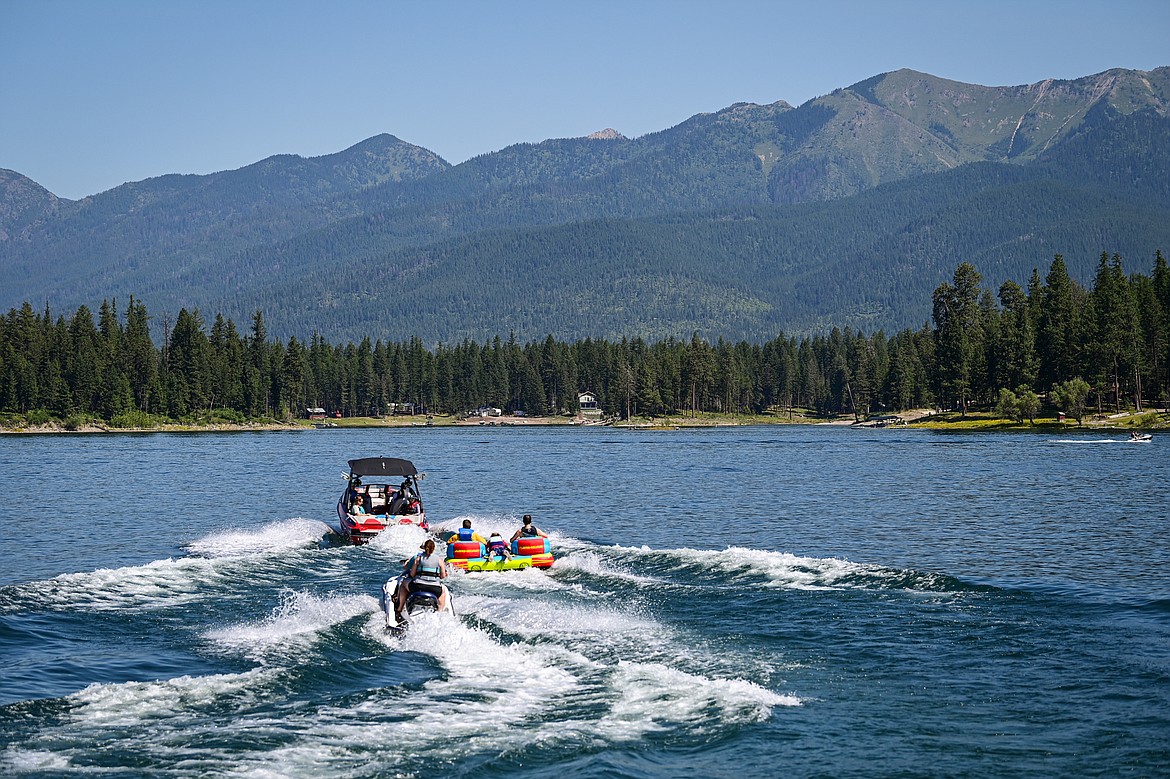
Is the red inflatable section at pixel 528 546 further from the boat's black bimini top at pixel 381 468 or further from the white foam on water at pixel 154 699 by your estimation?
the white foam on water at pixel 154 699

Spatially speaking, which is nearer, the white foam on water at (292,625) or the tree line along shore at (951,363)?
the white foam on water at (292,625)

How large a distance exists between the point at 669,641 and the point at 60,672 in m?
13.4

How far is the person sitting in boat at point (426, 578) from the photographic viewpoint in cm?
2844

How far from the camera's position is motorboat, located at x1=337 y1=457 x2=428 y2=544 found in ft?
149

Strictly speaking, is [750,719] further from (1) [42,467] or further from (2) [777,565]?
(1) [42,467]

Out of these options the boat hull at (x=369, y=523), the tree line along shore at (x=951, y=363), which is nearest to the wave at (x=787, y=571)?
the boat hull at (x=369, y=523)

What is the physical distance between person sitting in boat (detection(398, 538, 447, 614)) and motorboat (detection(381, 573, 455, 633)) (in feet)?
0.28

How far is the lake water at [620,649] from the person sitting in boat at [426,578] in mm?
708

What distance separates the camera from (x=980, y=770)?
17547 mm

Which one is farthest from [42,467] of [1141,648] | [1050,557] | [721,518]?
[1141,648]

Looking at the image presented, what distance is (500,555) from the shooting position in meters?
37.2

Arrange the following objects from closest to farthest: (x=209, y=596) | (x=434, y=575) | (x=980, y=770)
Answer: (x=980, y=770) → (x=434, y=575) → (x=209, y=596)

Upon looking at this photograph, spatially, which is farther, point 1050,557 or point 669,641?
point 1050,557

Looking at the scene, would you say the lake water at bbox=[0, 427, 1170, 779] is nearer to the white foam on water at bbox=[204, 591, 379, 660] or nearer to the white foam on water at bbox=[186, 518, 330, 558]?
the white foam on water at bbox=[204, 591, 379, 660]
